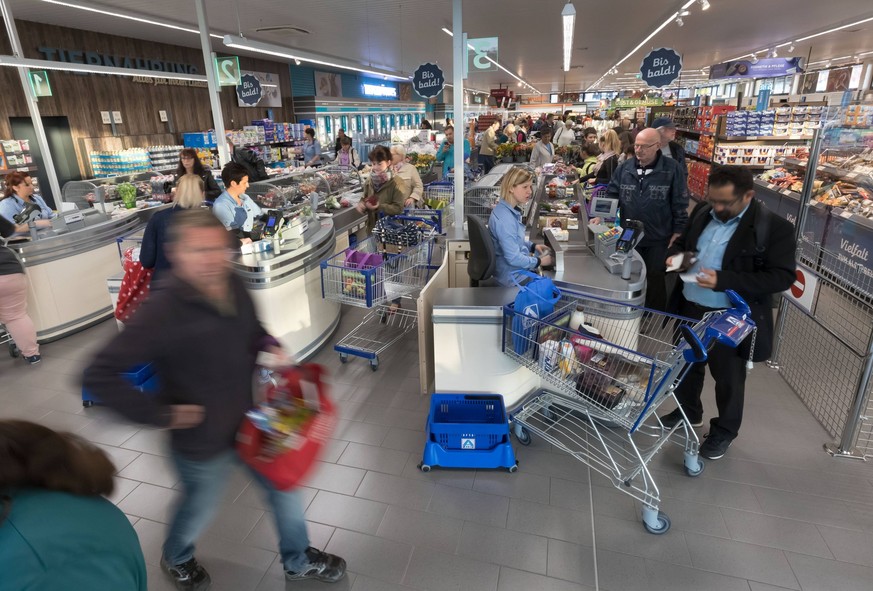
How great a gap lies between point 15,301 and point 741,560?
236 inches

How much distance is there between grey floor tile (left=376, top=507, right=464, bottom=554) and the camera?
2.82 metres

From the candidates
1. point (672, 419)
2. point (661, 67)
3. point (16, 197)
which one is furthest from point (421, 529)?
point (661, 67)

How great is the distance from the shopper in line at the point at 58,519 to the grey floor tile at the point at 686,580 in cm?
238

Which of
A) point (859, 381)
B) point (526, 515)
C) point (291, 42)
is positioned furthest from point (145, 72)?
point (859, 381)

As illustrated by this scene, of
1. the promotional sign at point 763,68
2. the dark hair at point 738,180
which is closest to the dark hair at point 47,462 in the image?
the dark hair at point 738,180

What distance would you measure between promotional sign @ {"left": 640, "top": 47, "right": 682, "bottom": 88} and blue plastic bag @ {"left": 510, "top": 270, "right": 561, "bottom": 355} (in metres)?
6.76

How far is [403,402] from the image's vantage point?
13.9 feet

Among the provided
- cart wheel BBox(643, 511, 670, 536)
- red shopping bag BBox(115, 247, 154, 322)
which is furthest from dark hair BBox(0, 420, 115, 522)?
red shopping bag BBox(115, 247, 154, 322)

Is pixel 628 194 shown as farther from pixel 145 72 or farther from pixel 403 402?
pixel 145 72

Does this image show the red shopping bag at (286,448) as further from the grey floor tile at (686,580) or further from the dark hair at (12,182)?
the dark hair at (12,182)

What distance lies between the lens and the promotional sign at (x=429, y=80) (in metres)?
8.04

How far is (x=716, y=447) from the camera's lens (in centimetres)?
340

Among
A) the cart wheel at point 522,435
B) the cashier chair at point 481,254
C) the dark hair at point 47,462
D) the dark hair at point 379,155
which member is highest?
the dark hair at point 379,155

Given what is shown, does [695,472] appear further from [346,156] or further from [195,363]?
[346,156]
